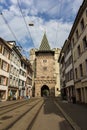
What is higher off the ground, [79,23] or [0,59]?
[79,23]

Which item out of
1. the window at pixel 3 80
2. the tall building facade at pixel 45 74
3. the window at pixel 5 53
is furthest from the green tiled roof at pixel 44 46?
the window at pixel 3 80

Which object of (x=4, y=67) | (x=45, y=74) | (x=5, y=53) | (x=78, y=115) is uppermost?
(x=5, y=53)

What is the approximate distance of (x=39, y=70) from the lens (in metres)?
73.1

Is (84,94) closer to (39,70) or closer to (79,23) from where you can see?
(79,23)

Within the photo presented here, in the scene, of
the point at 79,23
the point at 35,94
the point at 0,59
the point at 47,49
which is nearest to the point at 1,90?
the point at 0,59

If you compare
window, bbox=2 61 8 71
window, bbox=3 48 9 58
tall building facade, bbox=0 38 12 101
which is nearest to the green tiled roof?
tall building facade, bbox=0 38 12 101

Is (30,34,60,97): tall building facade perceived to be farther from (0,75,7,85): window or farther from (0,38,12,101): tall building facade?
(0,75,7,85): window

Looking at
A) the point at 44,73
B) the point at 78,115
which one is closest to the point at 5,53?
the point at 78,115

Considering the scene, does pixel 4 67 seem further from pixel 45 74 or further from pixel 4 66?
pixel 45 74

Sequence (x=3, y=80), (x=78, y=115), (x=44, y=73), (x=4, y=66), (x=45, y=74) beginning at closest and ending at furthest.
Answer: (x=78, y=115), (x=3, y=80), (x=4, y=66), (x=45, y=74), (x=44, y=73)

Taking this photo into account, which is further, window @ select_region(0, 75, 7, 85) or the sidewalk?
window @ select_region(0, 75, 7, 85)

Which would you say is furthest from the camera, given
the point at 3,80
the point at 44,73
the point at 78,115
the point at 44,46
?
the point at 44,46

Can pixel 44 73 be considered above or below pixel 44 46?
below

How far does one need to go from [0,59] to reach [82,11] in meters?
18.3
